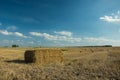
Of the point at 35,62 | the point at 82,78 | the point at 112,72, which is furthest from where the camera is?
the point at 35,62

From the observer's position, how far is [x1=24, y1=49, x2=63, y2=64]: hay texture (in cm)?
2348

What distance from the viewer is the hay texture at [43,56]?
2348 centimetres

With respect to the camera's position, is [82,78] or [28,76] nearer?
[82,78]

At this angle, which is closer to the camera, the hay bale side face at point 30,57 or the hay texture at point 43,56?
the hay texture at point 43,56

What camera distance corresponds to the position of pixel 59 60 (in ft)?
80.7

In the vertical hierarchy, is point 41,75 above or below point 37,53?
below

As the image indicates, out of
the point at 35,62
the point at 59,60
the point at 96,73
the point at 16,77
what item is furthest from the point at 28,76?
the point at 59,60

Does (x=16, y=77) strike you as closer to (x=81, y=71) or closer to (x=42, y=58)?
(x=81, y=71)

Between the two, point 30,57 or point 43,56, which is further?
point 30,57

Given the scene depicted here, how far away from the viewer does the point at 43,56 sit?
78.3 feet

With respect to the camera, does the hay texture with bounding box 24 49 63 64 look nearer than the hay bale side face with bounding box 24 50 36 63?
Yes

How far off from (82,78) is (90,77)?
1.99ft

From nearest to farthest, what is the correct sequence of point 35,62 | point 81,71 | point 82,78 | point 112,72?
point 82,78
point 112,72
point 81,71
point 35,62

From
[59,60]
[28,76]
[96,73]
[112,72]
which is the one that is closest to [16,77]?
[28,76]
